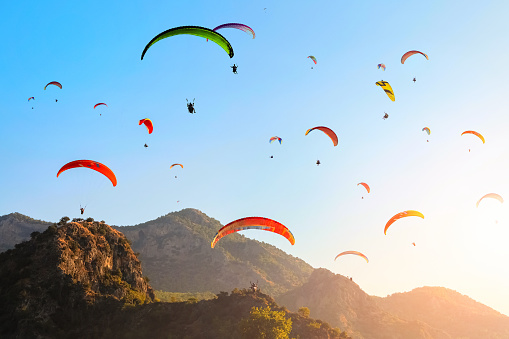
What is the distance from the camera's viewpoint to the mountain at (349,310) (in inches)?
4112

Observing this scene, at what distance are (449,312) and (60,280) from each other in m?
156

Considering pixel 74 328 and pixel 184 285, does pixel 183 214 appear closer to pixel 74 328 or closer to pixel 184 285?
pixel 184 285

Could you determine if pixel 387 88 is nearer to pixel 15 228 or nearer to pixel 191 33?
pixel 191 33

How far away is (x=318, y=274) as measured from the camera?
426 feet

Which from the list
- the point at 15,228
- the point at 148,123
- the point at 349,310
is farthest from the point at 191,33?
the point at 15,228

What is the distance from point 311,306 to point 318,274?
1539 cm

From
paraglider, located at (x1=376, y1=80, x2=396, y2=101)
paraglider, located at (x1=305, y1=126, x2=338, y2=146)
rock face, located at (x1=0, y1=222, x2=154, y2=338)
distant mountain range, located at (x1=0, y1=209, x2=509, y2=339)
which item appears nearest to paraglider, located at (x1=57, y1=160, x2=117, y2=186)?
rock face, located at (x1=0, y1=222, x2=154, y2=338)

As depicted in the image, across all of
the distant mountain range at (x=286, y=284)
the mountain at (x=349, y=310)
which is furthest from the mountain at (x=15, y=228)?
the mountain at (x=349, y=310)

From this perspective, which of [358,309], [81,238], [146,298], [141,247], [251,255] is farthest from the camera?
[251,255]

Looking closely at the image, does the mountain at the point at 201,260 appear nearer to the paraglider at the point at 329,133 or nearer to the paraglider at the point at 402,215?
the paraglider at the point at 402,215

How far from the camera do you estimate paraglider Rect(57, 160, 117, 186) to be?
2875cm

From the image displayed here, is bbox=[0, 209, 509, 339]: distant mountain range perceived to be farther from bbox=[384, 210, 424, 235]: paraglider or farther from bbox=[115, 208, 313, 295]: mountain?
bbox=[384, 210, 424, 235]: paraglider

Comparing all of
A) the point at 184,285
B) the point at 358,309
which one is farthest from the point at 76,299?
the point at 358,309

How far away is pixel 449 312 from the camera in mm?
139000
